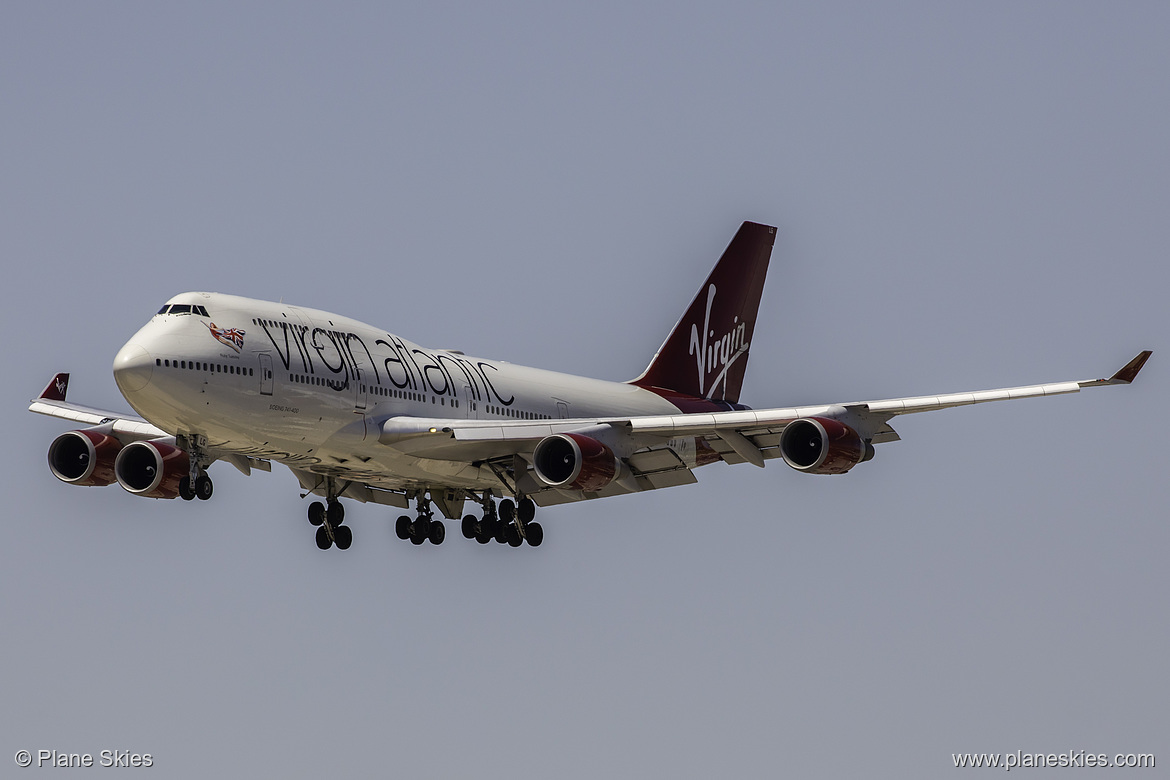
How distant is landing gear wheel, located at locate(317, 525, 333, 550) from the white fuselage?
2475 mm

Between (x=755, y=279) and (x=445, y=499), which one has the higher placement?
(x=755, y=279)

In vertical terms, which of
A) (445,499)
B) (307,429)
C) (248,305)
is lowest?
(445,499)

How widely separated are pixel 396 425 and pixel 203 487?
5.89 m

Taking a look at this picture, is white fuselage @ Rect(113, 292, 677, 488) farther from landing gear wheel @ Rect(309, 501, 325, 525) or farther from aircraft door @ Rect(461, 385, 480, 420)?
landing gear wheel @ Rect(309, 501, 325, 525)

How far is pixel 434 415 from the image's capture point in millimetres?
44594

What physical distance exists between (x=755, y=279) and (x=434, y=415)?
1885cm

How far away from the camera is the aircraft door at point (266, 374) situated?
39312 mm

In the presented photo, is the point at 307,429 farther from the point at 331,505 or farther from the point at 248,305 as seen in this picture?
the point at 331,505

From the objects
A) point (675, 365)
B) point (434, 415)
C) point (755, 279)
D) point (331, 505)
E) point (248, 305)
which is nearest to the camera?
point (248, 305)

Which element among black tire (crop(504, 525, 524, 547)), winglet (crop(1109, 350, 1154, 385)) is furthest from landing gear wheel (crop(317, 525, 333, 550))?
winglet (crop(1109, 350, 1154, 385))

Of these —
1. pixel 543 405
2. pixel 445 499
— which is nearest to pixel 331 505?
pixel 445 499

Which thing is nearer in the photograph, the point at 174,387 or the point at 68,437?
the point at 174,387

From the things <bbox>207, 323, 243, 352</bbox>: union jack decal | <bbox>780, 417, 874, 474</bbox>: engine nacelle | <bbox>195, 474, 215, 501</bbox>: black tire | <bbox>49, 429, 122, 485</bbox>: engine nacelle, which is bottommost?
<bbox>780, 417, 874, 474</bbox>: engine nacelle

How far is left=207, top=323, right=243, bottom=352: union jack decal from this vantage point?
38.8 meters
